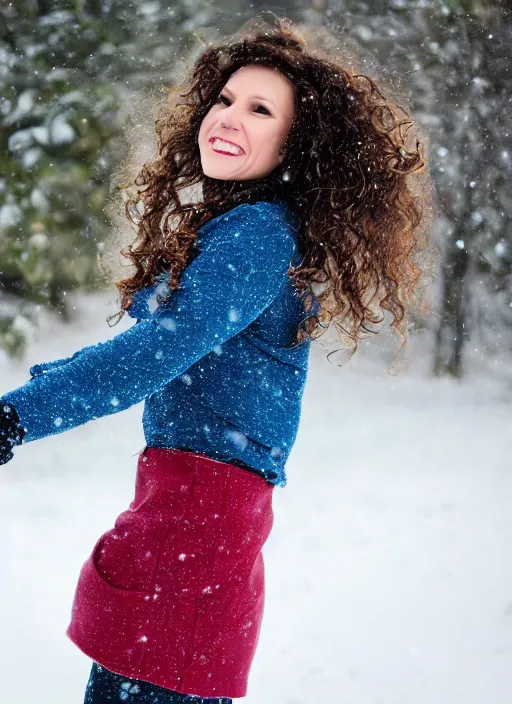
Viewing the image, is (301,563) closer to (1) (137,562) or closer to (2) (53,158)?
(1) (137,562)

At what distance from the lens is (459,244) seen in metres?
6.10

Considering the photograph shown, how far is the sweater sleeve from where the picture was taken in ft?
3.63

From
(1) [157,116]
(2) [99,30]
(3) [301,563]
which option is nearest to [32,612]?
(3) [301,563]

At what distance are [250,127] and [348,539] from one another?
284cm

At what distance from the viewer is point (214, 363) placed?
1.35 m

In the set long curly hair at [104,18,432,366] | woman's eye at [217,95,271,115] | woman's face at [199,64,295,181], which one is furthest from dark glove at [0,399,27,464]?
woman's eye at [217,95,271,115]

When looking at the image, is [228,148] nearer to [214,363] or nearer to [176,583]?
[214,363]

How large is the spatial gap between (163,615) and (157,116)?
51.5 inches

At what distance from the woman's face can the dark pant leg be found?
92 cm

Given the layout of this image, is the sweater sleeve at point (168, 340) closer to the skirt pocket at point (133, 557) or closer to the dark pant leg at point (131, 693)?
the skirt pocket at point (133, 557)

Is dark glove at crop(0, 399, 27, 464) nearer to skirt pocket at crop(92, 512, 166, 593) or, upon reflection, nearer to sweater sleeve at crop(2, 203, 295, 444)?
sweater sleeve at crop(2, 203, 295, 444)

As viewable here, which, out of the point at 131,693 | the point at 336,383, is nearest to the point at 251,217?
the point at 131,693

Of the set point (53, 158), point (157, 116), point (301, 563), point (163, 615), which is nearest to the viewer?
point (163, 615)

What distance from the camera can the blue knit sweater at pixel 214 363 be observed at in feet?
3.71
